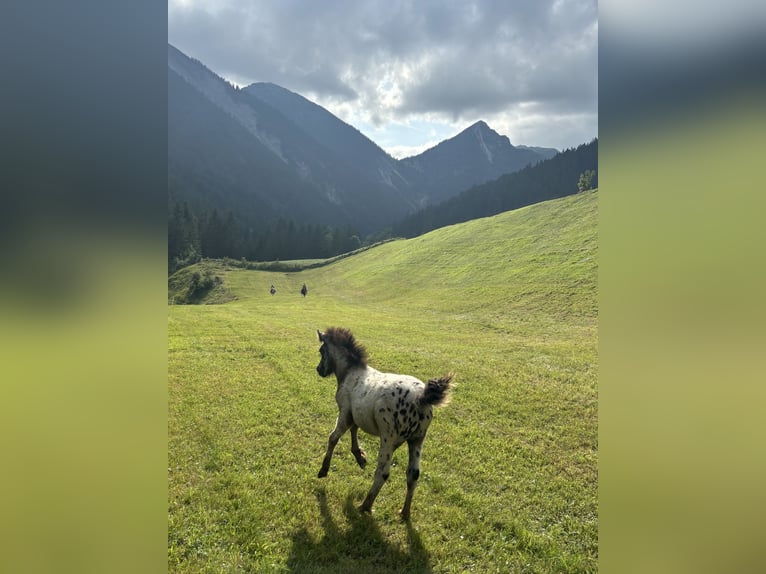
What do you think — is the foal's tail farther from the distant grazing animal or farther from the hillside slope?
the hillside slope

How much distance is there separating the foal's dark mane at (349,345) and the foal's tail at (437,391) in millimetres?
1773

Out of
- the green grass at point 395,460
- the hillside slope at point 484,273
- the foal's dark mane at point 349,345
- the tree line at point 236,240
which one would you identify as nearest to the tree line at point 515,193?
the tree line at point 236,240

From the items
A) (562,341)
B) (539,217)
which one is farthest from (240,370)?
(539,217)

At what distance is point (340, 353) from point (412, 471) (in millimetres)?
2426

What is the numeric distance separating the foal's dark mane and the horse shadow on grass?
247 cm

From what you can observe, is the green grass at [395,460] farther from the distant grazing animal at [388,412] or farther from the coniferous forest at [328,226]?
the coniferous forest at [328,226]

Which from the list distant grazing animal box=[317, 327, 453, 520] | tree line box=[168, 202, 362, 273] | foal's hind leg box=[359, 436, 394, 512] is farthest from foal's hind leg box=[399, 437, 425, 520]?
tree line box=[168, 202, 362, 273]

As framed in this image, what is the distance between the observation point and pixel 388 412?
19.9ft

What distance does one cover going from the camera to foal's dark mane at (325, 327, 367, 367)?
732cm

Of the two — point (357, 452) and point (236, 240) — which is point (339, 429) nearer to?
point (357, 452)

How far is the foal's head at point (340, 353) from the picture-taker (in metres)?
7.34
